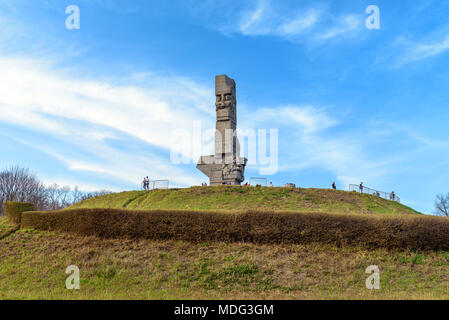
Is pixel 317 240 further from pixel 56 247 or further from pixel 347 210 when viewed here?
pixel 56 247

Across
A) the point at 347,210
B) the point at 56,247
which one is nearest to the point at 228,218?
the point at 56,247

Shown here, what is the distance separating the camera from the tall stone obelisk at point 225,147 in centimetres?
3077

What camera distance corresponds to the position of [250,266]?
14.3 metres

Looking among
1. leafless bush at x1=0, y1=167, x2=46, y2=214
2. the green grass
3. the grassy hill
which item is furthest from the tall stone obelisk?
leafless bush at x1=0, y1=167, x2=46, y2=214

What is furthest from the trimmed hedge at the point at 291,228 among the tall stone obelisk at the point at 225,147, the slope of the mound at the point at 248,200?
the tall stone obelisk at the point at 225,147

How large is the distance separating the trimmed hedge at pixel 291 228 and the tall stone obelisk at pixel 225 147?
13.8m

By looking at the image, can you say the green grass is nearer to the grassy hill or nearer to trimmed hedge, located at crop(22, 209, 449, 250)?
the grassy hill

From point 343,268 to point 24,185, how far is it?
48094 millimetres

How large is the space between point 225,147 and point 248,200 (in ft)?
24.5

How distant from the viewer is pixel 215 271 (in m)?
14.0

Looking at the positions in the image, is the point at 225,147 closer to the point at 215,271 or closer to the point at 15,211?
the point at 15,211

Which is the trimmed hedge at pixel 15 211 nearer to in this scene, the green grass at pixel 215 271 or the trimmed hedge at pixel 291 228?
the green grass at pixel 215 271

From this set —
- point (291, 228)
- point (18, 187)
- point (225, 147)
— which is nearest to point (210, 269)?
point (291, 228)

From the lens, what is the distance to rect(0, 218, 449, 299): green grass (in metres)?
12.8
